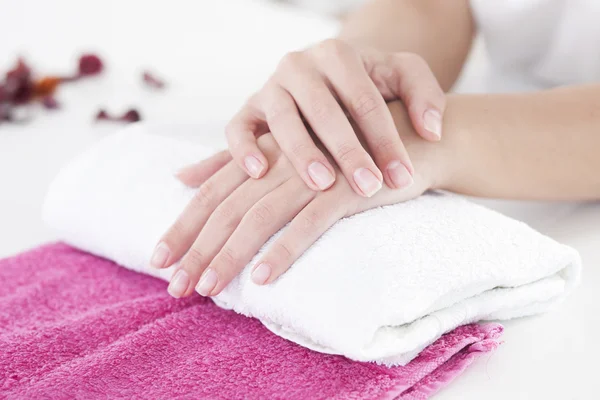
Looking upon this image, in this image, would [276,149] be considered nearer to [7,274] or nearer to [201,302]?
[201,302]

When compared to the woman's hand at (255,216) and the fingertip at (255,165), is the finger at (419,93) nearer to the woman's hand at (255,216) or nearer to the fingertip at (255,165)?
the woman's hand at (255,216)

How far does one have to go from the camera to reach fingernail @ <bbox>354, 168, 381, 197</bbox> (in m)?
0.75

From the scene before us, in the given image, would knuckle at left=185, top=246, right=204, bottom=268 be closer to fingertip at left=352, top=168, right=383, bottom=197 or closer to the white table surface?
fingertip at left=352, top=168, right=383, bottom=197

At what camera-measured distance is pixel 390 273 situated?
0.65m

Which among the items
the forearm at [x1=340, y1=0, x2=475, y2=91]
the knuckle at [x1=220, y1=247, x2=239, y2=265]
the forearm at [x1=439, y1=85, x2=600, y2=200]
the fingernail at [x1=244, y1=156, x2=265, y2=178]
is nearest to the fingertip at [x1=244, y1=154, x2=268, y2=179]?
the fingernail at [x1=244, y1=156, x2=265, y2=178]

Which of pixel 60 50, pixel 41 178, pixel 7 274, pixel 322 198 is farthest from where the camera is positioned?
pixel 60 50

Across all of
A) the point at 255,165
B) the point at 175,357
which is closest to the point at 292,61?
the point at 255,165

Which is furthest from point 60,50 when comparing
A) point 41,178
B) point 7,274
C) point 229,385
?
point 229,385

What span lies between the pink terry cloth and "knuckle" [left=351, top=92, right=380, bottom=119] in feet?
0.88

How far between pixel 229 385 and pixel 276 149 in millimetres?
308

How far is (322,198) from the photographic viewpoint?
0.75 m

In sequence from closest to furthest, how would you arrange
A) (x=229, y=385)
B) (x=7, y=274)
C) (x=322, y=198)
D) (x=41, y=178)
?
(x=229, y=385), (x=322, y=198), (x=7, y=274), (x=41, y=178)

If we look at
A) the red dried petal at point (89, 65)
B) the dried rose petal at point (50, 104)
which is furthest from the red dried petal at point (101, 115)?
the red dried petal at point (89, 65)

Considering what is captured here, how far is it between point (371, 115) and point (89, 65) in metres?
1.01
